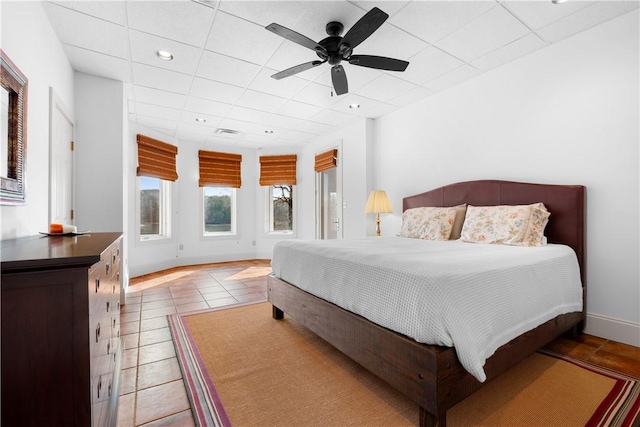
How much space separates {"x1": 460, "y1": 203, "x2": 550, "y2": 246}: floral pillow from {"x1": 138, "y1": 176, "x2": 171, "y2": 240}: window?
16.8ft

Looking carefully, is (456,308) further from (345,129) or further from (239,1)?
(345,129)

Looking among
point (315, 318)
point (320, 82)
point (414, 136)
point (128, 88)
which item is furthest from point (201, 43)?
point (414, 136)

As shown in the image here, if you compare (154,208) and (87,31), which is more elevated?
(87,31)

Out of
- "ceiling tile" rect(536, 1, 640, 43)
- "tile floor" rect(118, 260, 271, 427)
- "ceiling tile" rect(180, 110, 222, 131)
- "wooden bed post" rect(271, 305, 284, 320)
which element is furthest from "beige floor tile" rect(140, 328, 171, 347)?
"ceiling tile" rect(536, 1, 640, 43)

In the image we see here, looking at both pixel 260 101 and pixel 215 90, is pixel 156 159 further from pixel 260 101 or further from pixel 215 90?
pixel 260 101

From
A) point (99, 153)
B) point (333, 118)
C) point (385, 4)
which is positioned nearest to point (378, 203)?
point (333, 118)

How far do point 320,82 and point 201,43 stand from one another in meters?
1.31

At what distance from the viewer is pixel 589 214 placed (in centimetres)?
254

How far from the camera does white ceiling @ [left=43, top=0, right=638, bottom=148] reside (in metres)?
2.24

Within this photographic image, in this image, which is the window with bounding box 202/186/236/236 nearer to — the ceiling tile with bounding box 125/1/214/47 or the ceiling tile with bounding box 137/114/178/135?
the ceiling tile with bounding box 137/114/178/135

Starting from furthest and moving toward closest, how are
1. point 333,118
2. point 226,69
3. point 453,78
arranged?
point 333,118 < point 453,78 < point 226,69

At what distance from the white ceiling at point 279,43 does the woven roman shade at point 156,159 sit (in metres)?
0.93

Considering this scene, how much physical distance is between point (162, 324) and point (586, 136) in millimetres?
4150

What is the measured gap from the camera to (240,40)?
8.58ft
